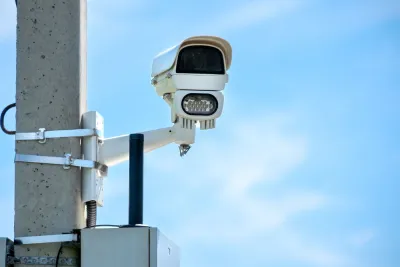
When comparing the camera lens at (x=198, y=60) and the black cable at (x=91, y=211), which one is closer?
the black cable at (x=91, y=211)

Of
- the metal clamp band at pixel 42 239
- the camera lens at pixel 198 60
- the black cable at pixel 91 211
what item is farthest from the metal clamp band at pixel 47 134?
the camera lens at pixel 198 60

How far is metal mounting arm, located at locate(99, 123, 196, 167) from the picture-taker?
34.9ft

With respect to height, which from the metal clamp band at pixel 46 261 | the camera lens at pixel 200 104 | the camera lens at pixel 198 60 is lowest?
the metal clamp band at pixel 46 261

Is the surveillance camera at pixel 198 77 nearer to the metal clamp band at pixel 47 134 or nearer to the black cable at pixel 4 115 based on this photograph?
the metal clamp band at pixel 47 134

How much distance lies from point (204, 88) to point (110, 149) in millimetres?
675

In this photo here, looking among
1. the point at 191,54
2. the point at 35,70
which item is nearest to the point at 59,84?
the point at 35,70

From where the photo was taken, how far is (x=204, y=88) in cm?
1056

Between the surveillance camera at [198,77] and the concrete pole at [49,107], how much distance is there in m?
0.56

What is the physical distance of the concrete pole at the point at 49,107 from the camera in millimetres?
10289

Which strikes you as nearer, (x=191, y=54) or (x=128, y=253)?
(x=128, y=253)

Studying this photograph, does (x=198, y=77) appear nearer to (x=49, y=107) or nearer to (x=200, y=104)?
(x=200, y=104)

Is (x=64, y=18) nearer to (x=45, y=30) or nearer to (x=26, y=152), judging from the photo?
(x=45, y=30)

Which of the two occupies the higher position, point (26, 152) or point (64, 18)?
point (64, 18)

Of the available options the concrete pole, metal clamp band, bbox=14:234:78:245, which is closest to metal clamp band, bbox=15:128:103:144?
the concrete pole
